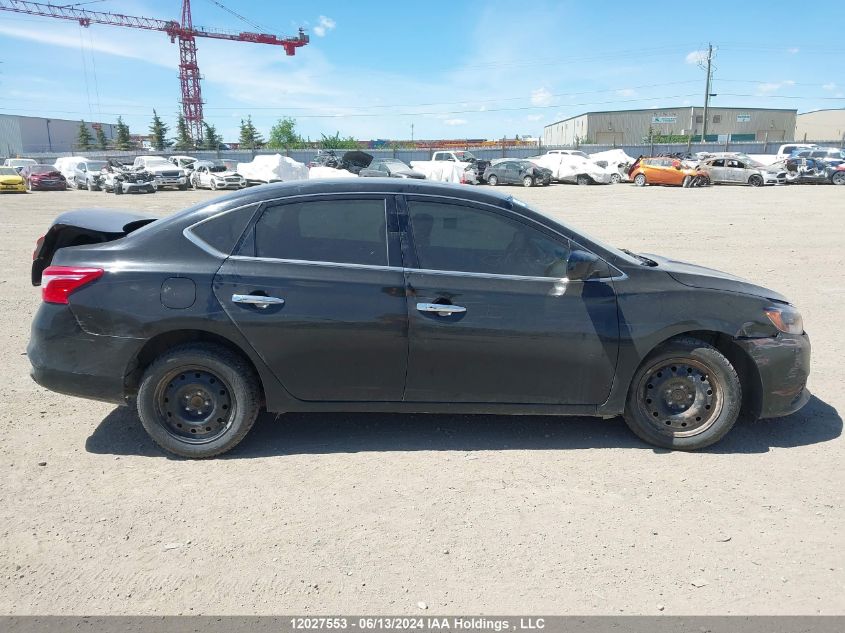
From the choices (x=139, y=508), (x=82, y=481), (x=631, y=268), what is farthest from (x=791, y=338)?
(x=82, y=481)

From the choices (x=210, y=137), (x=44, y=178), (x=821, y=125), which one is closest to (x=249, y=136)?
(x=210, y=137)

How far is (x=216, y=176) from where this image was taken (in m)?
32.8

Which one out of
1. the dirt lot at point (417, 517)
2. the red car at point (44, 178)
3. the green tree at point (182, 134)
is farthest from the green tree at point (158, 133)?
the dirt lot at point (417, 517)

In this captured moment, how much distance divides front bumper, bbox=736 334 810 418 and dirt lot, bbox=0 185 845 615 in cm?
30

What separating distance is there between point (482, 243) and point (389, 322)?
2.57ft

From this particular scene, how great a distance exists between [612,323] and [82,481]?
10.8 ft

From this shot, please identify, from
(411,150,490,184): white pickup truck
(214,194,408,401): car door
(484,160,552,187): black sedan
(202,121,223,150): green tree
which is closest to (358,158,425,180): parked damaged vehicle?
(411,150,490,184): white pickup truck

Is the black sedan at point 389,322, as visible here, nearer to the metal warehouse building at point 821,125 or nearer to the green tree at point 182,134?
the green tree at point 182,134

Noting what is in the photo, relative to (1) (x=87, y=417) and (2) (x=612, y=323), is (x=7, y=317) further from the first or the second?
(2) (x=612, y=323)

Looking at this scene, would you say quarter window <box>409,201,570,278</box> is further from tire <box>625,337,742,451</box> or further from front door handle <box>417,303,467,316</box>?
tire <box>625,337,742,451</box>

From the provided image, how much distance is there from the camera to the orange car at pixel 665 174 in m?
31.4

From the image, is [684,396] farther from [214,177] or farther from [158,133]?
[158,133]

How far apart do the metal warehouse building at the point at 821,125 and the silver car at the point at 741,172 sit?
3115 inches

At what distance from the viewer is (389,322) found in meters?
3.69
